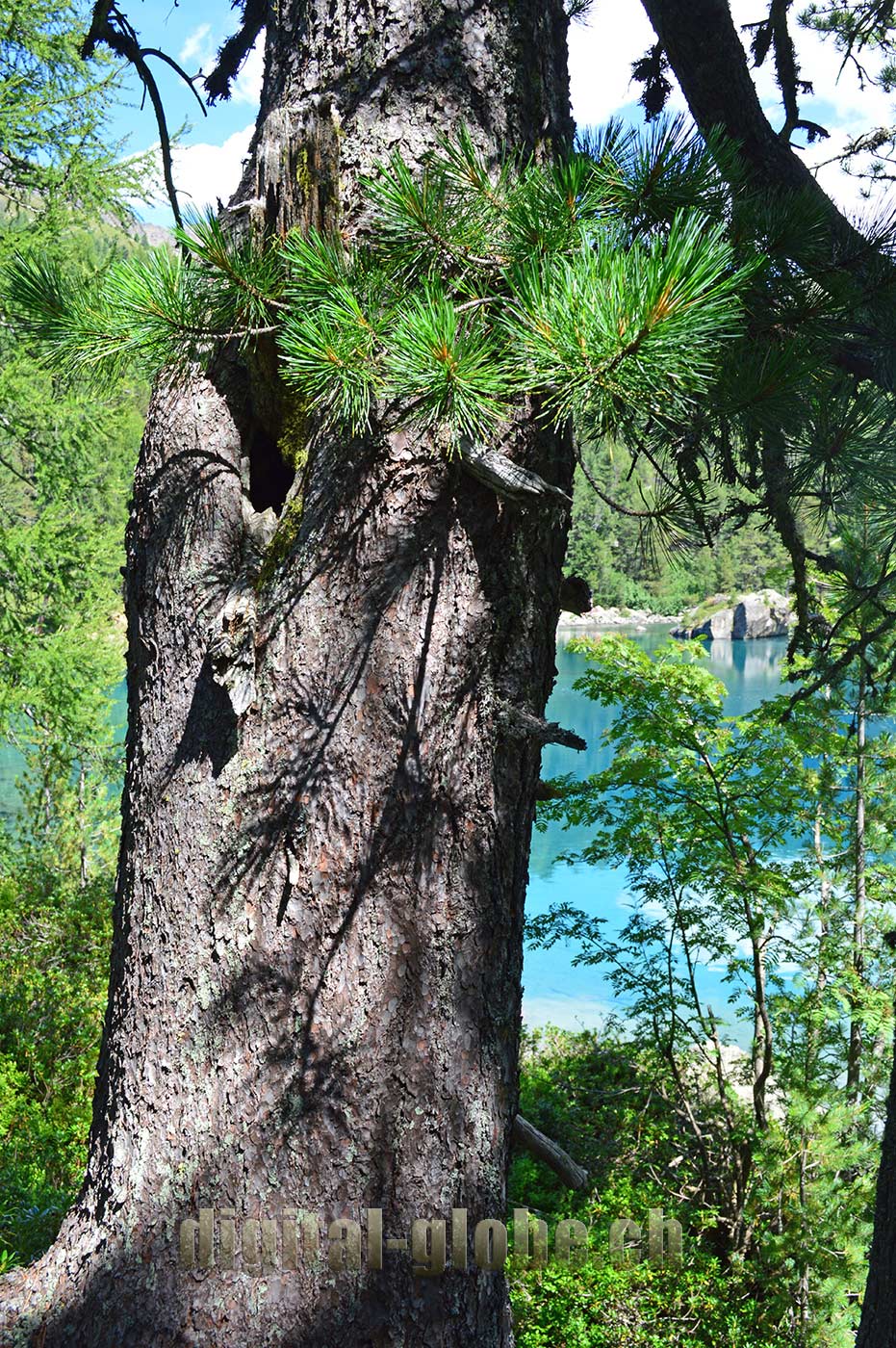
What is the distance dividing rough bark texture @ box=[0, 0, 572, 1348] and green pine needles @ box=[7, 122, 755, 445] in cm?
15

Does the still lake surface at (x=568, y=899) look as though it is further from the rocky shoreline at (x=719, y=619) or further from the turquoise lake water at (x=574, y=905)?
the rocky shoreline at (x=719, y=619)

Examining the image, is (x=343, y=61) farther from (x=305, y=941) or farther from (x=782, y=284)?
(x=305, y=941)

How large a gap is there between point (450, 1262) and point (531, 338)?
4.42ft

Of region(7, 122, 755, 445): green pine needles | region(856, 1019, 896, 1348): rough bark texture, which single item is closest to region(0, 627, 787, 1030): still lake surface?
region(856, 1019, 896, 1348): rough bark texture

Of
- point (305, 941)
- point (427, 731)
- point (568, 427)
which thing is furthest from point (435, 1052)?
point (568, 427)

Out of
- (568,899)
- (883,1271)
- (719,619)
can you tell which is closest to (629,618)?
(719,619)

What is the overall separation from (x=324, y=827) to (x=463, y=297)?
34.3 inches

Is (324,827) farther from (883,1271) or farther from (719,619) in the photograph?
(719,619)

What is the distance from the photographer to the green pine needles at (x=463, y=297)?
1.18 m

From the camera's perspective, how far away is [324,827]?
1.51 meters

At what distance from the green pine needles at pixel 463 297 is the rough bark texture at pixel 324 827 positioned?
148 mm

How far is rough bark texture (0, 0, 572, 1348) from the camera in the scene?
1442 mm

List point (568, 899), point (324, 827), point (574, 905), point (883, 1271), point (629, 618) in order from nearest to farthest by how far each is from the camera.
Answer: point (324, 827)
point (883, 1271)
point (574, 905)
point (568, 899)
point (629, 618)

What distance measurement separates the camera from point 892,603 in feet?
18.0
